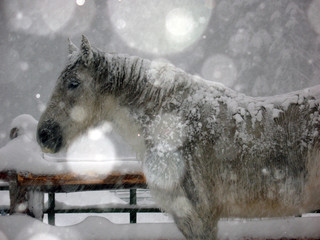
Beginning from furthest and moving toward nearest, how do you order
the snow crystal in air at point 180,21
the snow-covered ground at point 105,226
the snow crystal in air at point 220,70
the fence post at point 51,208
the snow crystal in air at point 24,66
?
the snow crystal in air at point 180,21 < the snow crystal in air at point 24,66 < the snow crystal in air at point 220,70 < the fence post at point 51,208 < the snow-covered ground at point 105,226

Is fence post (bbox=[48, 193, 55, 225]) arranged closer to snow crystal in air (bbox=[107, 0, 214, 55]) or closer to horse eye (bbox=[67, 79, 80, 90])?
horse eye (bbox=[67, 79, 80, 90])

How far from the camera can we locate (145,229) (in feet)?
12.2

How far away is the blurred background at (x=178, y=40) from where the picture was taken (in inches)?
840

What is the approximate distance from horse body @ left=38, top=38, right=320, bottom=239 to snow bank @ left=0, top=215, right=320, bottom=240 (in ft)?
4.67

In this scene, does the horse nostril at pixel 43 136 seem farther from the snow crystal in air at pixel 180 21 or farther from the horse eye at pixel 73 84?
the snow crystal in air at pixel 180 21

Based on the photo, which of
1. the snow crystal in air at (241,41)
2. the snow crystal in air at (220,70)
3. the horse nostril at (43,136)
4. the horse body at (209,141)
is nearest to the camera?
the horse body at (209,141)

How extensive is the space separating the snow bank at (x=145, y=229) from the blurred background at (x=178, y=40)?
1877cm

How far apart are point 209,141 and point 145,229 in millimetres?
1947

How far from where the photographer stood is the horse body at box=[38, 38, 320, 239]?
225 centimetres

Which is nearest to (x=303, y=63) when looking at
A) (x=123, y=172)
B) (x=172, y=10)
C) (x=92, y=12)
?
(x=123, y=172)

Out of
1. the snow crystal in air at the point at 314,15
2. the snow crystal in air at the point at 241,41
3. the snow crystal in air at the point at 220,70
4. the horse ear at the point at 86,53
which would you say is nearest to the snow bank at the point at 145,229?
the horse ear at the point at 86,53

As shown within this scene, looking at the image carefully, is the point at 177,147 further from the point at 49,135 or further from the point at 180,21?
the point at 180,21

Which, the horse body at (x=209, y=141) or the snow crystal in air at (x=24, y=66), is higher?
the snow crystal in air at (x=24, y=66)

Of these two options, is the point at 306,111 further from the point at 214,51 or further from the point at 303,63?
the point at 214,51
